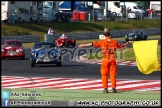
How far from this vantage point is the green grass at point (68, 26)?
169 feet

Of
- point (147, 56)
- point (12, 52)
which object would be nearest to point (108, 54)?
point (147, 56)

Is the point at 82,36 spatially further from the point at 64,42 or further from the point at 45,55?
the point at 45,55

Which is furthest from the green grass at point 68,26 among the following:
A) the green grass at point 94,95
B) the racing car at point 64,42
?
the green grass at point 94,95

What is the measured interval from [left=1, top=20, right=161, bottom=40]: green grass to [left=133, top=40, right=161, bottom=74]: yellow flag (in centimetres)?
3712

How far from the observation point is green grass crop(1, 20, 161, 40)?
51.4m

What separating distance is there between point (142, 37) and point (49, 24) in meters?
10.2

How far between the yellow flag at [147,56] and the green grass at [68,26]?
122 feet

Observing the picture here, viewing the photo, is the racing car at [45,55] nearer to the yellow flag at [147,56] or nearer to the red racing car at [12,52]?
the red racing car at [12,52]

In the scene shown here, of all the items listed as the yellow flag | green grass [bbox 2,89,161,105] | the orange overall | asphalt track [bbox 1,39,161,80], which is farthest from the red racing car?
the yellow flag

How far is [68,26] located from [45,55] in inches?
1256

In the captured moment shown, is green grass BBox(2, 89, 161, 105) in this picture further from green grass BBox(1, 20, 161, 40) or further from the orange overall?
green grass BBox(1, 20, 161, 40)

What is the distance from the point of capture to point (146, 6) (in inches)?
3642

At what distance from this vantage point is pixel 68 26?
5781cm

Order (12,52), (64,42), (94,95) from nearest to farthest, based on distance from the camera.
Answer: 1. (94,95)
2. (12,52)
3. (64,42)
